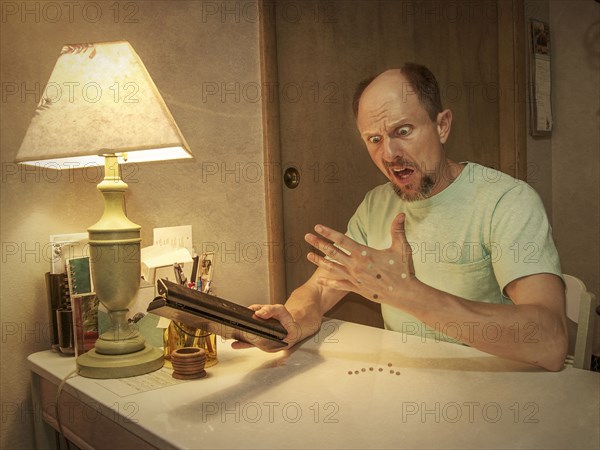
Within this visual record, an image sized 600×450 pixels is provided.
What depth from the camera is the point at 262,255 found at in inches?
65.6

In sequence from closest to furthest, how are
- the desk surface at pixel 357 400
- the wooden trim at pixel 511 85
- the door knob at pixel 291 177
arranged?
the desk surface at pixel 357 400, the door knob at pixel 291 177, the wooden trim at pixel 511 85

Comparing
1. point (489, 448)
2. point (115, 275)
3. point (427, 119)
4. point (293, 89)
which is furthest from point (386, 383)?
point (293, 89)

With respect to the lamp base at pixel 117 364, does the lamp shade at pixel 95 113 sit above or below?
above

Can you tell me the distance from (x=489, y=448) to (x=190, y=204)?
3.36 feet

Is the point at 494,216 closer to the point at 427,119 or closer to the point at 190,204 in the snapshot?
the point at 427,119

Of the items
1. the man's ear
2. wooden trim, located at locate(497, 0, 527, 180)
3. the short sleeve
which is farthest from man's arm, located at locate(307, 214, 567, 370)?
wooden trim, located at locate(497, 0, 527, 180)

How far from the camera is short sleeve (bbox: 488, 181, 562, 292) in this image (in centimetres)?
118

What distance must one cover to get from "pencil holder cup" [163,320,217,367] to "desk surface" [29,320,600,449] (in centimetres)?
3

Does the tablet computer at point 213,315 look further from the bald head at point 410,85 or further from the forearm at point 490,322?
the bald head at point 410,85

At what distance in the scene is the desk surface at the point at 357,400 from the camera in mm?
751

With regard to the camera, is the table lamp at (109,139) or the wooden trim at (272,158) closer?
the table lamp at (109,139)

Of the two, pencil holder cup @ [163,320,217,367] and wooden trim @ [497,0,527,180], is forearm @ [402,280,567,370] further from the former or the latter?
wooden trim @ [497,0,527,180]

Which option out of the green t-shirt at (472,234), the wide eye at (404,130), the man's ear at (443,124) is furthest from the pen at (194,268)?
the man's ear at (443,124)

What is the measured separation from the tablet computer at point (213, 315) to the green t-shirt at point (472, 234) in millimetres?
514
